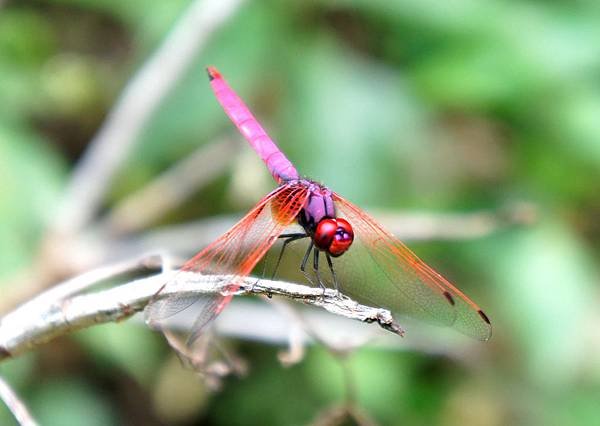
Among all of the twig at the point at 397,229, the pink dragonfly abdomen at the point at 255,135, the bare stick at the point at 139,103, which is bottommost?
the twig at the point at 397,229

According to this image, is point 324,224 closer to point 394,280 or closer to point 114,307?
point 394,280

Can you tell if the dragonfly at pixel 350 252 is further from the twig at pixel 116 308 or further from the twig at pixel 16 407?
the twig at pixel 16 407

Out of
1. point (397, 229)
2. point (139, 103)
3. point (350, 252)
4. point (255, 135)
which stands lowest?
point (397, 229)

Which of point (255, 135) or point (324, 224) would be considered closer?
point (324, 224)

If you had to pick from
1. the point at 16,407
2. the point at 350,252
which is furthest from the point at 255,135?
the point at 16,407

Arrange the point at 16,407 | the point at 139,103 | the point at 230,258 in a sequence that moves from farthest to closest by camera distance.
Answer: the point at 139,103 → the point at 230,258 → the point at 16,407

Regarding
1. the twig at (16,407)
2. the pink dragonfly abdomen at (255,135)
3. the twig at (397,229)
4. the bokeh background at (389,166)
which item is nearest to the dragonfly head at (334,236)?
the pink dragonfly abdomen at (255,135)

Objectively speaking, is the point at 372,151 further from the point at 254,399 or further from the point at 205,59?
the point at 254,399
